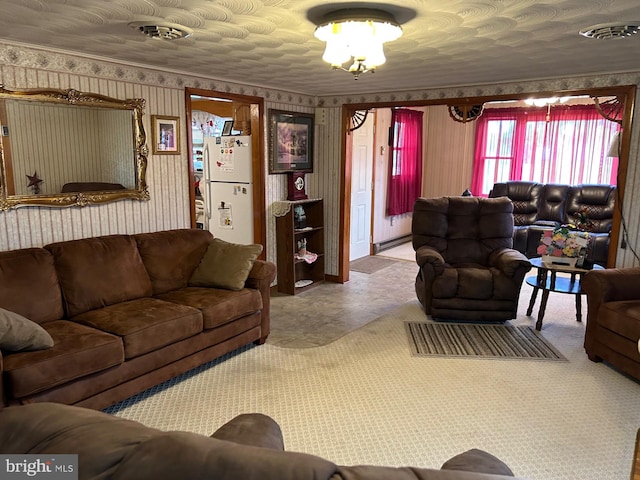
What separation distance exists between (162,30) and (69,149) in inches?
53.0

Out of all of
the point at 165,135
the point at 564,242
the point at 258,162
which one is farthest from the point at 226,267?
the point at 564,242

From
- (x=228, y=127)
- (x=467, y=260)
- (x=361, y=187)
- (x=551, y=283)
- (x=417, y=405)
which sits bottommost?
(x=417, y=405)

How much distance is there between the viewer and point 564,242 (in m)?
4.27

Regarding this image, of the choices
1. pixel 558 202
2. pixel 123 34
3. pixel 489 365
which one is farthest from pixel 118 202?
pixel 558 202

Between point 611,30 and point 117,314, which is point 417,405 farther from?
point 611,30

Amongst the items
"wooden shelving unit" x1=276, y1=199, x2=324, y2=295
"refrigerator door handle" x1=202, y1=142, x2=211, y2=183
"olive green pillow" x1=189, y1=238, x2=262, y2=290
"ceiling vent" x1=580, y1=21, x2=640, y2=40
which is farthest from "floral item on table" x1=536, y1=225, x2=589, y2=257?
"refrigerator door handle" x1=202, y1=142, x2=211, y2=183

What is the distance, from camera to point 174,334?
303cm

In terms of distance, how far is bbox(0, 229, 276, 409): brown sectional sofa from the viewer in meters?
2.50

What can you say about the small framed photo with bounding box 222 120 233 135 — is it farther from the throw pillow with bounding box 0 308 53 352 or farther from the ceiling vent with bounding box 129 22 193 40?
the throw pillow with bounding box 0 308 53 352

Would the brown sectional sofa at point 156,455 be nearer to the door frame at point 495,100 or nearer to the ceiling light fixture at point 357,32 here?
the ceiling light fixture at point 357,32

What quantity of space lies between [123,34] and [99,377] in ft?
6.62

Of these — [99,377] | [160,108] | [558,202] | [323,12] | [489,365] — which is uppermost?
[323,12]

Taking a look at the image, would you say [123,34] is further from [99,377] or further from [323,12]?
[99,377]

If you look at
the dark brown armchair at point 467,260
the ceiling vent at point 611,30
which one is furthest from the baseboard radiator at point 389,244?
the ceiling vent at point 611,30
